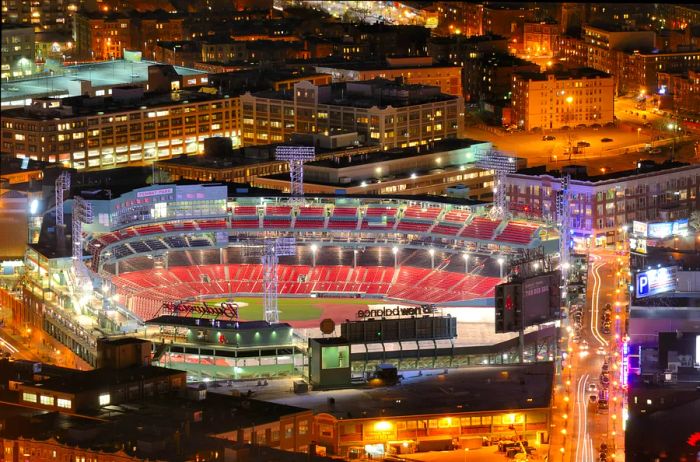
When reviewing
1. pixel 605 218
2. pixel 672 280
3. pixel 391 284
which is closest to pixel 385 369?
pixel 672 280

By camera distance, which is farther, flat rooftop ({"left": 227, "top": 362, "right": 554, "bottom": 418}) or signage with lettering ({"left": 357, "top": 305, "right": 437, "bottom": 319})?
signage with lettering ({"left": 357, "top": 305, "right": 437, "bottom": 319})

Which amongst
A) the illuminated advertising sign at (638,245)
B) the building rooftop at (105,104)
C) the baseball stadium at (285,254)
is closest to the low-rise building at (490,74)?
the building rooftop at (105,104)

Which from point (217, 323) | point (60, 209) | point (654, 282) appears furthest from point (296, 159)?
point (217, 323)

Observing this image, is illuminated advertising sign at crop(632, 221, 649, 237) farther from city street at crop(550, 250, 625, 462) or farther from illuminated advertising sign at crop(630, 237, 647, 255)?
city street at crop(550, 250, 625, 462)

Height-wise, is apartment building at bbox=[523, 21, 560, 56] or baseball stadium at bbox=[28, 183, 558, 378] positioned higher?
baseball stadium at bbox=[28, 183, 558, 378]

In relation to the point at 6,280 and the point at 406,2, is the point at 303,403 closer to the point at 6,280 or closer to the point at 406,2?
the point at 6,280

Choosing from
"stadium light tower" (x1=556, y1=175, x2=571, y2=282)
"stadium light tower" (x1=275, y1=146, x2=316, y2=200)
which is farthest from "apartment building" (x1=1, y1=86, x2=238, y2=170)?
"stadium light tower" (x1=556, y1=175, x2=571, y2=282)

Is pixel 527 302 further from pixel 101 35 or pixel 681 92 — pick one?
pixel 101 35

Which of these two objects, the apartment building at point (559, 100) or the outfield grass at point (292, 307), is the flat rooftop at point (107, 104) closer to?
the apartment building at point (559, 100)
